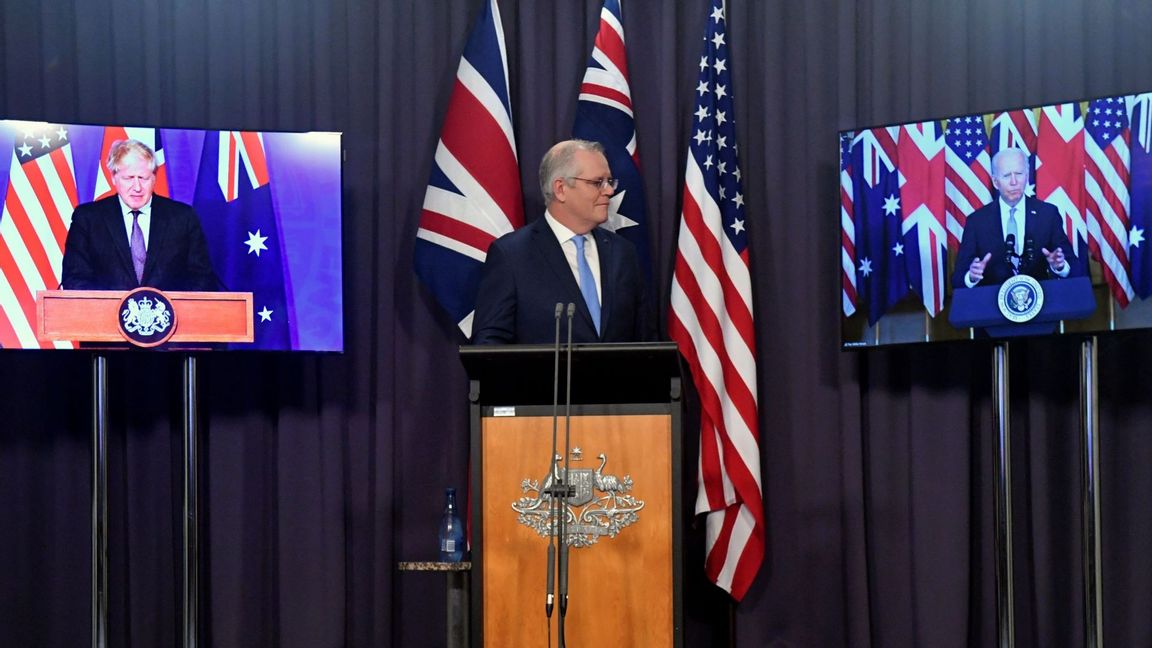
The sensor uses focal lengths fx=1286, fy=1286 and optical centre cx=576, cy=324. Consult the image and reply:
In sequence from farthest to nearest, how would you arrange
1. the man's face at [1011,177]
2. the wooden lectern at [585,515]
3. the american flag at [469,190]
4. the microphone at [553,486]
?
the american flag at [469,190] < the man's face at [1011,177] < the wooden lectern at [585,515] < the microphone at [553,486]

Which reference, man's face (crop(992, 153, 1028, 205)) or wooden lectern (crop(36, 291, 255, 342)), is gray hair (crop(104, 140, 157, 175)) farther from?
man's face (crop(992, 153, 1028, 205))

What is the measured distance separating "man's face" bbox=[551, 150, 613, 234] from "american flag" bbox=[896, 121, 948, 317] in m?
1.04

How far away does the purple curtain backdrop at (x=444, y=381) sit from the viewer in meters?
4.85

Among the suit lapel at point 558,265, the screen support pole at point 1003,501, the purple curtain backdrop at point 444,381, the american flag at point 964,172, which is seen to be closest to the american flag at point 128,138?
the purple curtain backdrop at point 444,381

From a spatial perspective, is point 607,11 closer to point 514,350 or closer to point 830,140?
point 830,140

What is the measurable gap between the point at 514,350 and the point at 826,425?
1986 mm

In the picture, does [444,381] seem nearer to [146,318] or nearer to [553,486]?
[146,318]

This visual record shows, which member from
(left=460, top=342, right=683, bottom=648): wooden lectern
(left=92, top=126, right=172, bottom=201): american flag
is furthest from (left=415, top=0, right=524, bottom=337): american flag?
(left=460, top=342, right=683, bottom=648): wooden lectern

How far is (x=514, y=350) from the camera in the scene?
344 cm

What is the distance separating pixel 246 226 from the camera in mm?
4566

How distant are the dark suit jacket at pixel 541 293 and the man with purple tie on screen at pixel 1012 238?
44.3 inches

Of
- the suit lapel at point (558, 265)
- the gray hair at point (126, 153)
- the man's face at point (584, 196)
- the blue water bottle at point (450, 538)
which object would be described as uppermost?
the gray hair at point (126, 153)

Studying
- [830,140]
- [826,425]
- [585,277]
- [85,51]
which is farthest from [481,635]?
[85,51]

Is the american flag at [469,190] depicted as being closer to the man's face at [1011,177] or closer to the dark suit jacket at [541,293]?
the dark suit jacket at [541,293]
